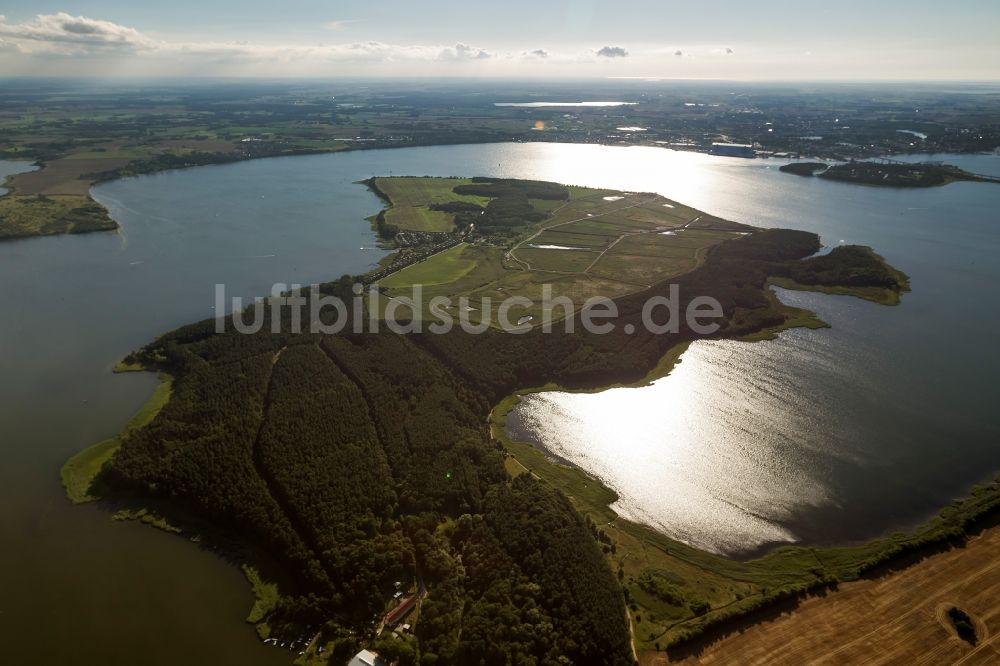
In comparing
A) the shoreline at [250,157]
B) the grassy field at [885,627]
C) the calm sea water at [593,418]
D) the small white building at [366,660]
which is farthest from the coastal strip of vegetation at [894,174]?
the small white building at [366,660]

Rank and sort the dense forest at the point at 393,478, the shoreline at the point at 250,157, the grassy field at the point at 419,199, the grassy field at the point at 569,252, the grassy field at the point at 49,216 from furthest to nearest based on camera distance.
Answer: the grassy field at the point at 419,199 < the shoreline at the point at 250,157 < the grassy field at the point at 49,216 < the grassy field at the point at 569,252 < the dense forest at the point at 393,478

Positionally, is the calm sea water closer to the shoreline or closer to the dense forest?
the dense forest

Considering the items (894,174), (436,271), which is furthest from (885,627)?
(894,174)

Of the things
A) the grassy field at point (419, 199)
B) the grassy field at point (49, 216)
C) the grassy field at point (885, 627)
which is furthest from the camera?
the grassy field at point (419, 199)

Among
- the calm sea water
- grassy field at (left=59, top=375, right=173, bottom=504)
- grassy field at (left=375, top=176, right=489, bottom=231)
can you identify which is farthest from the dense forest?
grassy field at (left=375, top=176, right=489, bottom=231)

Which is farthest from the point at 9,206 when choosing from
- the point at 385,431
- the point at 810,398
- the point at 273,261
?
the point at 810,398

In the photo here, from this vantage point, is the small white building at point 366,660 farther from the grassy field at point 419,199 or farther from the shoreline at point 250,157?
the shoreline at point 250,157

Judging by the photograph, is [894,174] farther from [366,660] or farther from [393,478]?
[366,660]
